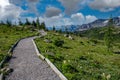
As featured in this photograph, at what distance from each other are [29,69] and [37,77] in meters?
4.36

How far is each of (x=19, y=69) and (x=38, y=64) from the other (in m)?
3.65

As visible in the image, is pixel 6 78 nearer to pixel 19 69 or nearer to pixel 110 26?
pixel 19 69

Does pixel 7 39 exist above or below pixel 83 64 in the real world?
below

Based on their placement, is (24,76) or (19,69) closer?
(24,76)

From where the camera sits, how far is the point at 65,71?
25.1 m

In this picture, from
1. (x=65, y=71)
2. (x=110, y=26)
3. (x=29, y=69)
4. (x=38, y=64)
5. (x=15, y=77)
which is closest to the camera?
(x=15, y=77)

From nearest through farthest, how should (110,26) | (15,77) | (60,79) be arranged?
(60,79) → (15,77) → (110,26)

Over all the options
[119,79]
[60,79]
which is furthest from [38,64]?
[119,79]

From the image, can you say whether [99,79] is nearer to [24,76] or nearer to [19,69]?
[24,76]

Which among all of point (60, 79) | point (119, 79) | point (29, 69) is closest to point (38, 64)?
point (29, 69)

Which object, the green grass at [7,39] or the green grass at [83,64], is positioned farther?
the green grass at [7,39]

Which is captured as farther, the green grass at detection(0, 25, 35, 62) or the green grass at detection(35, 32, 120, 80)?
the green grass at detection(0, 25, 35, 62)

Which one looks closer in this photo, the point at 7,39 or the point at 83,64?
the point at 83,64

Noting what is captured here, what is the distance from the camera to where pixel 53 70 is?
2639 centimetres
